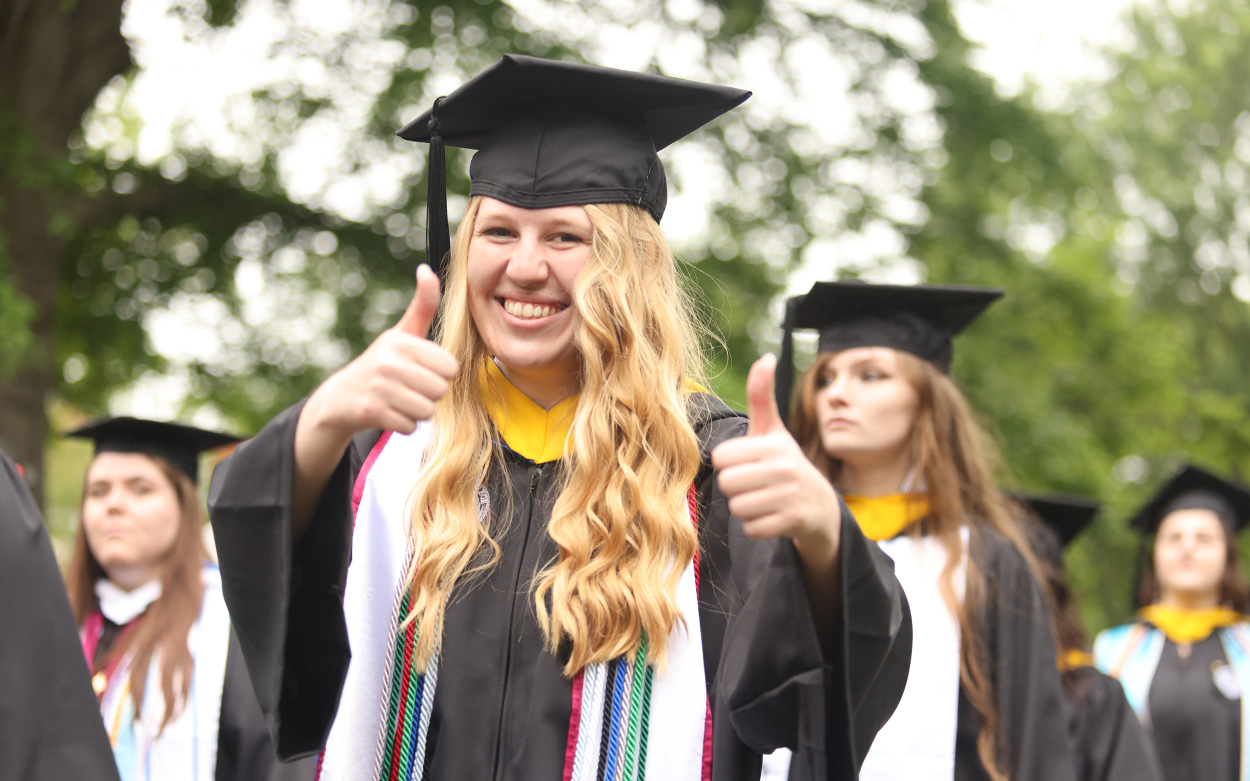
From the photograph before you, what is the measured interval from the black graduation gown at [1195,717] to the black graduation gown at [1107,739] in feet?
4.56

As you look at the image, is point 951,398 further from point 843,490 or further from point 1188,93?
point 1188,93

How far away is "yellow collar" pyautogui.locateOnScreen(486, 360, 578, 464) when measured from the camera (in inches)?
91.7

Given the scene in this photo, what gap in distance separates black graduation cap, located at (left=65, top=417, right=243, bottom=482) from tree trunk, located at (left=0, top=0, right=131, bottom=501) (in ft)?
11.7

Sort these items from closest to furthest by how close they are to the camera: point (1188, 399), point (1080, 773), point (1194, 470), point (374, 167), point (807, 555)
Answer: point (807, 555), point (1080, 773), point (1194, 470), point (374, 167), point (1188, 399)

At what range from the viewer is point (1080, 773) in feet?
16.5

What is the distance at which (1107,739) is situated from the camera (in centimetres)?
499

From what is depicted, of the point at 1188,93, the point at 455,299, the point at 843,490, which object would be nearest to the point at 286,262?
the point at 843,490

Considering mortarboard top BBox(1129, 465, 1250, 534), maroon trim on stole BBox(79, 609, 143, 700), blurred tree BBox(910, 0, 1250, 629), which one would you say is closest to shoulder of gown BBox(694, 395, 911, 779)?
maroon trim on stole BBox(79, 609, 143, 700)

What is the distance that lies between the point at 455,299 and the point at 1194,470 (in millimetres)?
5654

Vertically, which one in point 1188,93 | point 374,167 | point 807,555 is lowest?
point 807,555

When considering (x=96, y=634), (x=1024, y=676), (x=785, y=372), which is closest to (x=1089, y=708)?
(x=1024, y=676)

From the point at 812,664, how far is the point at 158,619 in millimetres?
3236

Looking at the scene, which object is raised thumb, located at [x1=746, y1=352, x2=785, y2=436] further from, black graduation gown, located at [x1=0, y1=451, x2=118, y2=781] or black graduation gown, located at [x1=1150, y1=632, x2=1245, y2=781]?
black graduation gown, located at [x1=1150, y1=632, x2=1245, y2=781]

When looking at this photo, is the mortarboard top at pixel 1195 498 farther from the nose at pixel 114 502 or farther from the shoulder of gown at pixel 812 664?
the shoulder of gown at pixel 812 664
